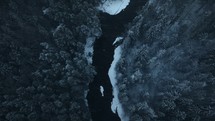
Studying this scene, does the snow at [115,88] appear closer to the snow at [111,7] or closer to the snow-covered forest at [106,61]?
the snow-covered forest at [106,61]

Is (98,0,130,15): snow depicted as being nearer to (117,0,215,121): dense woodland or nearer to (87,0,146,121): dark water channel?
(87,0,146,121): dark water channel

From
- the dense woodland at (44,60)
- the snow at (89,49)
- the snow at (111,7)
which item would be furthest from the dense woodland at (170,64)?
the dense woodland at (44,60)

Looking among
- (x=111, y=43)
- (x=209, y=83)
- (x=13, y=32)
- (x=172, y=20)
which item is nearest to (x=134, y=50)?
(x=111, y=43)

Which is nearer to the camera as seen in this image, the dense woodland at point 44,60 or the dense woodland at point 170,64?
the dense woodland at point 44,60

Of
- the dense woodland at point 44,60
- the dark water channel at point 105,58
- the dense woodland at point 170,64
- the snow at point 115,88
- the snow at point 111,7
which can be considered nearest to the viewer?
the dense woodland at point 44,60

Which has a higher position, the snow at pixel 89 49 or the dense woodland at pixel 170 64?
the snow at pixel 89 49

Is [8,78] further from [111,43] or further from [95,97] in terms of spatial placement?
[111,43]

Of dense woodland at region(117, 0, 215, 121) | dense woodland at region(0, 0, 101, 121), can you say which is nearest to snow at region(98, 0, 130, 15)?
dense woodland at region(0, 0, 101, 121)
